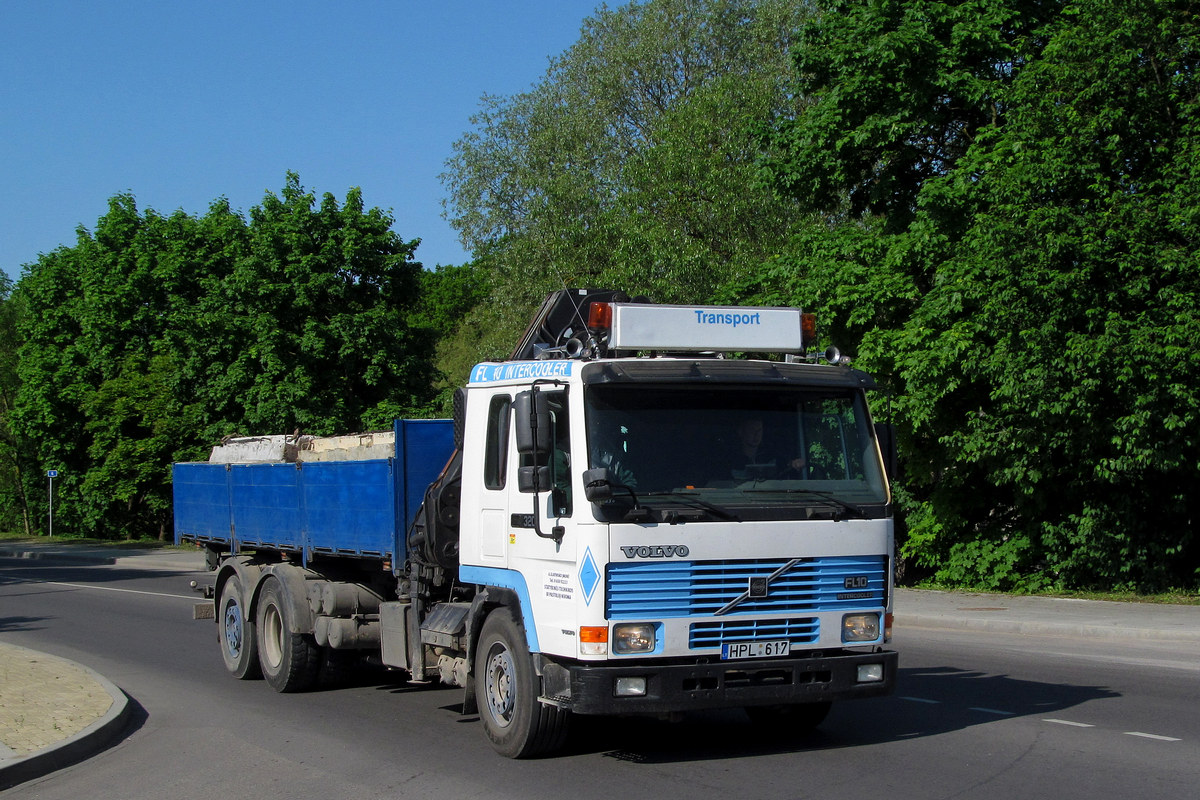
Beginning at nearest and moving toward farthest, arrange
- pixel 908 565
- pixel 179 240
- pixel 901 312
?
pixel 901 312 < pixel 908 565 < pixel 179 240

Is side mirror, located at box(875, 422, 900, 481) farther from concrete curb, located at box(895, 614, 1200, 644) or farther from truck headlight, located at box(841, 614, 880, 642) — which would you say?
concrete curb, located at box(895, 614, 1200, 644)

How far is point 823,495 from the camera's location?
7.44 m

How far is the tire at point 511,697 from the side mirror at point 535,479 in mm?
986

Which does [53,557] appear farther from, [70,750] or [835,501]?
[835,501]

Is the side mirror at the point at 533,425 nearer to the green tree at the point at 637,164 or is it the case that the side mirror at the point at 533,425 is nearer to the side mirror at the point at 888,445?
the side mirror at the point at 888,445

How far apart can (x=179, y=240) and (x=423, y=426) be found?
38.5 m

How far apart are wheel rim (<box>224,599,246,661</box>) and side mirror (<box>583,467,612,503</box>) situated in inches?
250

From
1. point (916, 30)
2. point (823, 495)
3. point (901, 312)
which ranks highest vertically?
point (916, 30)

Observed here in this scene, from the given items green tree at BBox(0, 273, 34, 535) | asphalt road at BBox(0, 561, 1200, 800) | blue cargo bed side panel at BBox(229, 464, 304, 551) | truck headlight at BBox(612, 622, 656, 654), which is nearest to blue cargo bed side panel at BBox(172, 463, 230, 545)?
blue cargo bed side panel at BBox(229, 464, 304, 551)

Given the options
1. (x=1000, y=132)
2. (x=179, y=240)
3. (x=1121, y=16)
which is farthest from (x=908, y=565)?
(x=179, y=240)

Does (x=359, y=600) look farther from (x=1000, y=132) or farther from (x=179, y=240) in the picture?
(x=179, y=240)

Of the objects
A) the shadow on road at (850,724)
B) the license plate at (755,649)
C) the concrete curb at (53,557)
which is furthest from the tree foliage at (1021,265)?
the concrete curb at (53,557)

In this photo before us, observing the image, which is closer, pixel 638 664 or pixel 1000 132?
pixel 638 664

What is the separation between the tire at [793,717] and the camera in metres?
8.33
